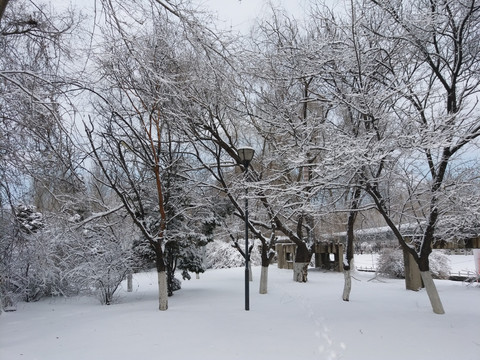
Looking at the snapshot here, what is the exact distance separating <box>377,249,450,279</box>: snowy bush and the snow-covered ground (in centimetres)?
616

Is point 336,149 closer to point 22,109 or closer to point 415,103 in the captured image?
point 415,103

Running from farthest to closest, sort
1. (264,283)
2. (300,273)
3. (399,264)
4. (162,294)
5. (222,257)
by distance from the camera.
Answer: (222,257) → (399,264) → (300,273) → (264,283) → (162,294)

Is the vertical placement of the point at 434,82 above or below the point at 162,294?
above

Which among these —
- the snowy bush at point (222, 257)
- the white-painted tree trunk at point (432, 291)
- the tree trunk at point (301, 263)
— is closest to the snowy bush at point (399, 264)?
the tree trunk at point (301, 263)

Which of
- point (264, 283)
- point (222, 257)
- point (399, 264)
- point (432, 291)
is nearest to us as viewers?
point (432, 291)

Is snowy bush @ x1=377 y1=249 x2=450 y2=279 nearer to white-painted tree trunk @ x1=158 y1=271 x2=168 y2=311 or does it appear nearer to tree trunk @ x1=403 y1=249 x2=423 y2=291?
tree trunk @ x1=403 y1=249 x2=423 y2=291

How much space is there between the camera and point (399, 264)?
16875 mm

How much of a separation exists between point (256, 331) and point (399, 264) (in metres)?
13.0

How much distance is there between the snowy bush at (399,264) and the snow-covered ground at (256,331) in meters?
6.16

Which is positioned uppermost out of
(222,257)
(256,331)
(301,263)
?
(301,263)

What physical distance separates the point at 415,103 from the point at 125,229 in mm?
10136

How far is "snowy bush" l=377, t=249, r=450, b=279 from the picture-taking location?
1627 cm

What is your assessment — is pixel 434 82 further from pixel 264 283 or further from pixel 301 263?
pixel 301 263

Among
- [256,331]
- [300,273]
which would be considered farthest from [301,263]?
[256,331]
